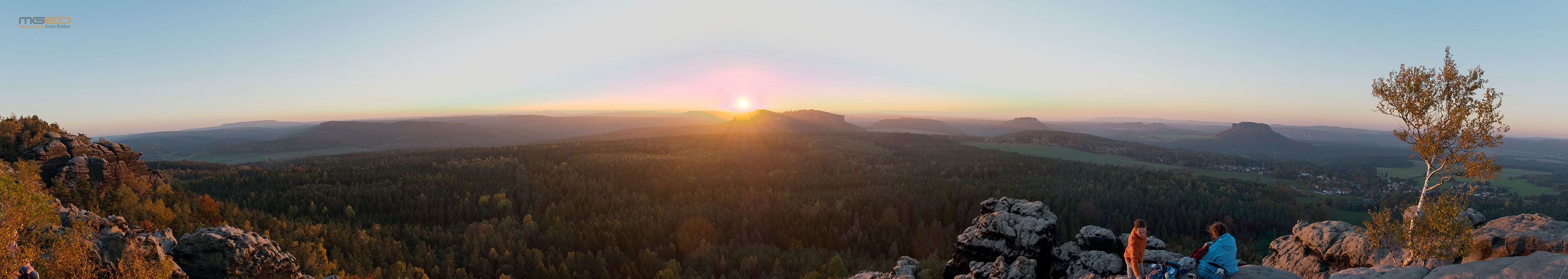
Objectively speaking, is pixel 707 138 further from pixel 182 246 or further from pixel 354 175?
pixel 182 246

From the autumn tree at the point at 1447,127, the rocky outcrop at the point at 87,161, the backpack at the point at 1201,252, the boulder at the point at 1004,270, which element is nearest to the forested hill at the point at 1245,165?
the autumn tree at the point at 1447,127

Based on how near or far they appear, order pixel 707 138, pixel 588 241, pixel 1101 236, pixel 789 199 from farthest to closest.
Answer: pixel 707 138, pixel 789 199, pixel 588 241, pixel 1101 236

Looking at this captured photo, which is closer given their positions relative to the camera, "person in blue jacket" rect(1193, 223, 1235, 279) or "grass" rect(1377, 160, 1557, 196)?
"person in blue jacket" rect(1193, 223, 1235, 279)

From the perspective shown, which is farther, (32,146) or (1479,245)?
(32,146)

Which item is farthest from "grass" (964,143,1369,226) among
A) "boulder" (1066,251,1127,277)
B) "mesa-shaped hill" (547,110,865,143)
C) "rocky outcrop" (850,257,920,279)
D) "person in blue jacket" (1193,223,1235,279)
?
"mesa-shaped hill" (547,110,865,143)

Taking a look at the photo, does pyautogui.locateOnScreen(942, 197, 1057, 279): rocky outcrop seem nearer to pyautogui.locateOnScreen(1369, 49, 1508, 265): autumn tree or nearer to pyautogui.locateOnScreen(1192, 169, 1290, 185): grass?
pyautogui.locateOnScreen(1369, 49, 1508, 265): autumn tree

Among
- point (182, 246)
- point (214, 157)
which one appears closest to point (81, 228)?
point (182, 246)

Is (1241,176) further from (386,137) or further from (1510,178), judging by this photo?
(386,137)
